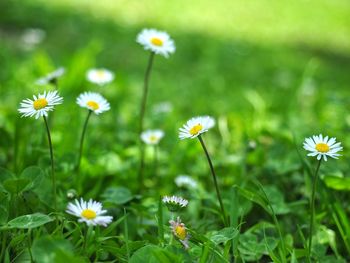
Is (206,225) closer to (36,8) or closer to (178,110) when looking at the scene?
(178,110)

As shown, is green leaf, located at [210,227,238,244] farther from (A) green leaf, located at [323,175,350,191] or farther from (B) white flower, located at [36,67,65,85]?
(B) white flower, located at [36,67,65,85]

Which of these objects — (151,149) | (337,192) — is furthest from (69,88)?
(337,192)

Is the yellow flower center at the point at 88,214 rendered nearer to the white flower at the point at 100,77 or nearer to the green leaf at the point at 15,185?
the green leaf at the point at 15,185

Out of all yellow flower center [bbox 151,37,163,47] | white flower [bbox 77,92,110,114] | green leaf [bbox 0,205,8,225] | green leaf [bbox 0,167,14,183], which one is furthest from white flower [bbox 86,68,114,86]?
green leaf [bbox 0,205,8,225]

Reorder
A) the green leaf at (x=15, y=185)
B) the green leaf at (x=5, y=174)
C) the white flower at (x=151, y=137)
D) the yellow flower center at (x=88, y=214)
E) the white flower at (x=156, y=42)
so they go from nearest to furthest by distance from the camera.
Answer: the yellow flower center at (x=88, y=214) → the green leaf at (x=15, y=185) → the green leaf at (x=5, y=174) → the white flower at (x=156, y=42) → the white flower at (x=151, y=137)

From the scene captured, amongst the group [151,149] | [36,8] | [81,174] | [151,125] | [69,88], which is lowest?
[81,174]

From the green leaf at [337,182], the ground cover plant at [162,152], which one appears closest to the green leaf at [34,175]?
the ground cover plant at [162,152]

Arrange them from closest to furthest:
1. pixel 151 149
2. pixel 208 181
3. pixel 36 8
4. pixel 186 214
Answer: pixel 186 214, pixel 208 181, pixel 151 149, pixel 36 8
